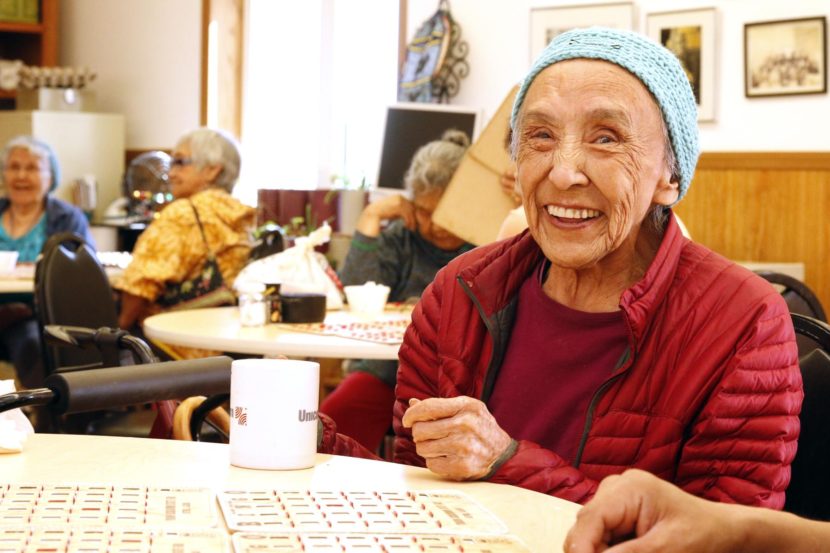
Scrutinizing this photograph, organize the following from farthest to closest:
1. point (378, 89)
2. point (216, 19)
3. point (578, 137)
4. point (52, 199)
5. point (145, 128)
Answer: point (145, 128), point (216, 19), point (378, 89), point (52, 199), point (578, 137)

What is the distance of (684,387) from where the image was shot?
4.88 feet

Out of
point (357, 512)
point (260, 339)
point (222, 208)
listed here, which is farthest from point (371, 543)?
point (222, 208)

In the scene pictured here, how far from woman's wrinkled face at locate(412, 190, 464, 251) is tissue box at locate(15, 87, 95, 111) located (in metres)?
5.64

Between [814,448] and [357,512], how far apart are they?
0.74 meters

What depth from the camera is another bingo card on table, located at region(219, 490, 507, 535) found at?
111cm

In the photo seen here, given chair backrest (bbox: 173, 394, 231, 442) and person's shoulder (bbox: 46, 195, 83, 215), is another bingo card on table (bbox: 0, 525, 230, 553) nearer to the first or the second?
chair backrest (bbox: 173, 394, 231, 442)

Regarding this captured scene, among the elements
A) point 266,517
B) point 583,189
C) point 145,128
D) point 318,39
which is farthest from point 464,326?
point 145,128

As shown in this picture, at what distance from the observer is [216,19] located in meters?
8.74

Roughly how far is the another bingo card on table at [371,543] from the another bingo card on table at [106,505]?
0.23 feet

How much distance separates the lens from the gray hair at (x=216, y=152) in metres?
4.97

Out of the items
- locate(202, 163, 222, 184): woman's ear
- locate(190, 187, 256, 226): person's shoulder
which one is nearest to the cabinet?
locate(202, 163, 222, 184): woman's ear

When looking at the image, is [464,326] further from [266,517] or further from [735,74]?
[735,74]

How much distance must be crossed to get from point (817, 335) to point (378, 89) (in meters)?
6.10

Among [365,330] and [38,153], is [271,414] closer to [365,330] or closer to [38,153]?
[365,330]
